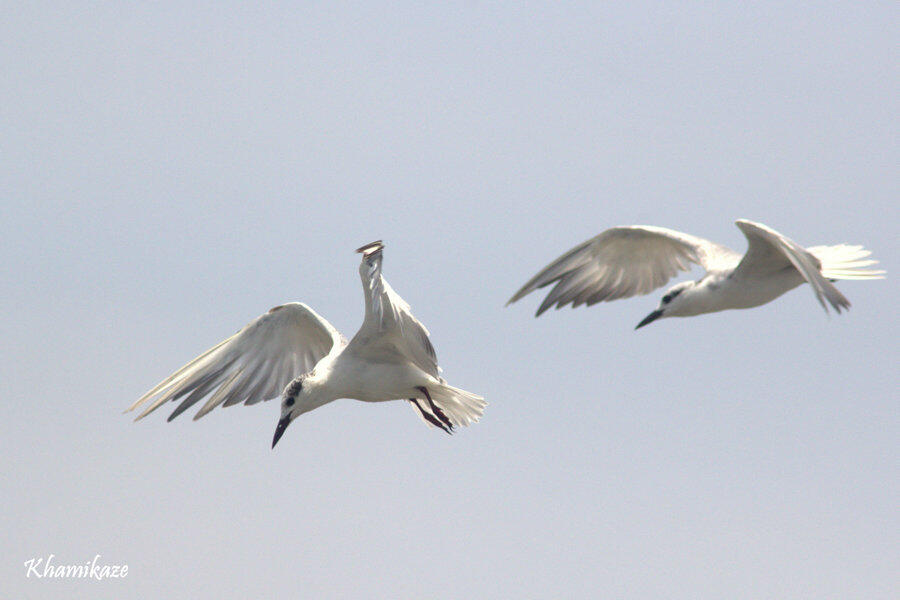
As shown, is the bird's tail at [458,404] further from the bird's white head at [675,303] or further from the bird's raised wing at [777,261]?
the bird's raised wing at [777,261]

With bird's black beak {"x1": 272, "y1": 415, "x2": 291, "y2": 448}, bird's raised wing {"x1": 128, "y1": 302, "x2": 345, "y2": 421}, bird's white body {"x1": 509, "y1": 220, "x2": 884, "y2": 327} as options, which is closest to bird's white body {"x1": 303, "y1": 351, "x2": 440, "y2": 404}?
bird's black beak {"x1": 272, "y1": 415, "x2": 291, "y2": 448}

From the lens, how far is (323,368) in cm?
1270

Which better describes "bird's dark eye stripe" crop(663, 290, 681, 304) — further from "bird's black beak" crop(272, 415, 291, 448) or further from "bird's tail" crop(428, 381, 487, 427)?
"bird's black beak" crop(272, 415, 291, 448)

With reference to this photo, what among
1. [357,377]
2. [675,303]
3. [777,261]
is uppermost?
[777,261]

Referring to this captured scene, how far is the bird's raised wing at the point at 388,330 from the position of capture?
11.3 m

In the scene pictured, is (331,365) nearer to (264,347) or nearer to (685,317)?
(264,347)

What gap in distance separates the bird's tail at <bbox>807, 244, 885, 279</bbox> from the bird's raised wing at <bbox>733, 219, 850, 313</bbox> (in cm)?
70

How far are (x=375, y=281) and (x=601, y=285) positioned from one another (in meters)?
4.61

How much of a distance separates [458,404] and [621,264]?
2.80 meters

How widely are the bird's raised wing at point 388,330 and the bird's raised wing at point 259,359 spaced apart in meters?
1.35

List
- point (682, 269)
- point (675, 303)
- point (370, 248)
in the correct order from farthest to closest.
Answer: point (682, 269)
point (675, 303)
point (370, 248)

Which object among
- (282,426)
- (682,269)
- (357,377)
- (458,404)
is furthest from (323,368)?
(682,269)

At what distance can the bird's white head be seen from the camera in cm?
1388

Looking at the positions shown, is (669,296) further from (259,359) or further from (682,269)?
(259,359)
